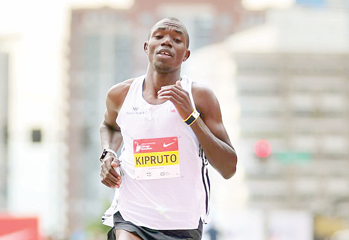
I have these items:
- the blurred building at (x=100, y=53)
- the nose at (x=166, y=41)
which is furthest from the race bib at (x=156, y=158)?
the blurred building at (x=100, y=53)

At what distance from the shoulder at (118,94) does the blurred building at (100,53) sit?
12742cm

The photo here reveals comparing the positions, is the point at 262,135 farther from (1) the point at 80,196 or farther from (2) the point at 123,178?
(2) the point at 123,178

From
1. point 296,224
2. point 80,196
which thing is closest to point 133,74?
point 80,196

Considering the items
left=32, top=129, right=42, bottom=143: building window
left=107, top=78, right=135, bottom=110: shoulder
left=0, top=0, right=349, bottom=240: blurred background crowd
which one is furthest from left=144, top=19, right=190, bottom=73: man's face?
left=0, top=0, right=349, bottom=240: blurred background crowd

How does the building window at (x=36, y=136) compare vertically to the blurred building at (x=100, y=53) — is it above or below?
below

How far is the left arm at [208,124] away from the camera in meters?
5.14

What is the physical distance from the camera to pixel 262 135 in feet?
428

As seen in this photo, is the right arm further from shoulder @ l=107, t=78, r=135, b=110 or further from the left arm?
the left arm

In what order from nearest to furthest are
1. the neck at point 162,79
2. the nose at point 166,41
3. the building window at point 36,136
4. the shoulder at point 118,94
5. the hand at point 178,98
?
the hand at point 178,98 < the nose at point 166,41 < the neck at point 162,79 < the shoulder at point 118,94 < the building window at point 36,136

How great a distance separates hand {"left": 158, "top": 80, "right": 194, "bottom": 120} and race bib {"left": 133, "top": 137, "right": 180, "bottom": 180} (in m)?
0.28

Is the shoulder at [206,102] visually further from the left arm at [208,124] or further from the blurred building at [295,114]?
the blurred building at [295,114]

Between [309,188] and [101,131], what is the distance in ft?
412

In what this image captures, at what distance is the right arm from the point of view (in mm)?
5336

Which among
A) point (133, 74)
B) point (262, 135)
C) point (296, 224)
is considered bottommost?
point (296, 224)
